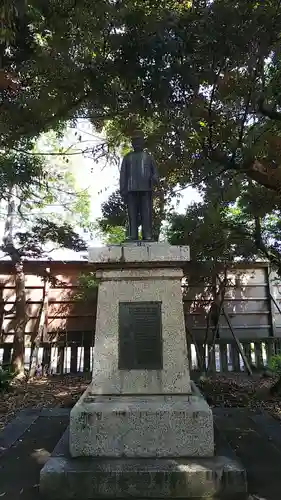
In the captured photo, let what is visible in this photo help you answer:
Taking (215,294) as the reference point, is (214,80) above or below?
above

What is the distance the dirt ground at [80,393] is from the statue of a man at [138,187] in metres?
3.10

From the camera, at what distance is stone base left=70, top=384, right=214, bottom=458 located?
3.05 m

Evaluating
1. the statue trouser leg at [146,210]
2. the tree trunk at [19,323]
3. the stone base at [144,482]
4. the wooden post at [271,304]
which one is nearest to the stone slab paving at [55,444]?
the stone base at [144,482]

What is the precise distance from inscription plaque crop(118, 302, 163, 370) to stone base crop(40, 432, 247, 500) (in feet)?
2.75

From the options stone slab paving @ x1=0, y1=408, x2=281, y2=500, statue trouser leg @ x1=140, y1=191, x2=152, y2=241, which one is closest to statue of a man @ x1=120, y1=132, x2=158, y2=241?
statue trouser leg @ x1=140, y1=191, x2=152, y2=241

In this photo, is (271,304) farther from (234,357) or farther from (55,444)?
(55,444)

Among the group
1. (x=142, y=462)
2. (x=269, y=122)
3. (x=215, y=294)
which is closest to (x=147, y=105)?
(x=269, y=122)

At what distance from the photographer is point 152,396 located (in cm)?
329

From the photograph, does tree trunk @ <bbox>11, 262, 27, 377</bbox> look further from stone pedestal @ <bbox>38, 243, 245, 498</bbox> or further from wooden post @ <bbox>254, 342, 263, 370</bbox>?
wooden post @ <bbox>254, 342, 263, 370</bbox>

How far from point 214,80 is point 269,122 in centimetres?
105

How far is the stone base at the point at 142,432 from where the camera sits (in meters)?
3.05

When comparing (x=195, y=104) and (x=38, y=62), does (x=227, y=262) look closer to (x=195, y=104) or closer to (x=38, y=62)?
(x=195, y=104)

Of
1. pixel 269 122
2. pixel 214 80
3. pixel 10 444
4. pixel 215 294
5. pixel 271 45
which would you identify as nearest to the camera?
pixel 10 444

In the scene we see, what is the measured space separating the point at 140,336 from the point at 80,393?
349cm
